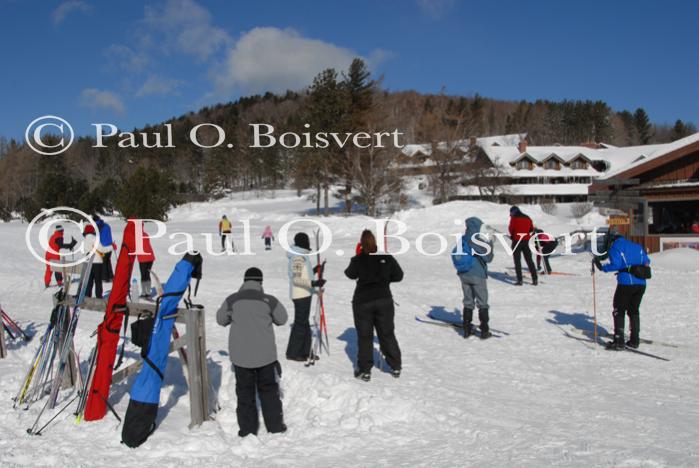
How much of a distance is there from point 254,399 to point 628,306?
5.88m

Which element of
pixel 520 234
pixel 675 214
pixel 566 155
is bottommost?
pixel 520 234

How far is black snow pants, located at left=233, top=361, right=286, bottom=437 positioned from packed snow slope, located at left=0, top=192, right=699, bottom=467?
0.48 ft

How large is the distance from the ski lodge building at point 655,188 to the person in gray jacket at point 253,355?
1665 cm

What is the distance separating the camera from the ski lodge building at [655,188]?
59.6 feet

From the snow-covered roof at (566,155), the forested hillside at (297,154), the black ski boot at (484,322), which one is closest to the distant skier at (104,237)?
the black ski boot at (484,322)

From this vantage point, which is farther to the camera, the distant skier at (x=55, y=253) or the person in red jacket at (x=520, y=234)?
the person in red jacket at (x=520, y=234)

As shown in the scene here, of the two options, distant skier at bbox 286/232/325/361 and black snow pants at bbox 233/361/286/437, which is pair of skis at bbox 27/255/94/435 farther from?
distant skier at bbox 286/232/325/361

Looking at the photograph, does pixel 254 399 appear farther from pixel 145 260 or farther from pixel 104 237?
pixel 104 237

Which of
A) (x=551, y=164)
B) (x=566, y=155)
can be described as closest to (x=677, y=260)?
(x=551, y=164)

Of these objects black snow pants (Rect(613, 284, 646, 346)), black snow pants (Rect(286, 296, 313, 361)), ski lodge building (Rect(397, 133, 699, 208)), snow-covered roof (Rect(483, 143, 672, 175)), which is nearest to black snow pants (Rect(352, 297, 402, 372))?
black snow pants (Rect(286, 296, 313, 361))

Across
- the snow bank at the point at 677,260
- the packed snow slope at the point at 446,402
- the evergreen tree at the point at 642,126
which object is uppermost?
the evergreen tree at the point at 642,126

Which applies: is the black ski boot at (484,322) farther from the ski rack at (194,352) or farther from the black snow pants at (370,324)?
the ski rack at (194,352)

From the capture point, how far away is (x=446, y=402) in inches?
230

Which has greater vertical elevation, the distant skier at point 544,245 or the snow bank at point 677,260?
the distant skier at point 544,245
